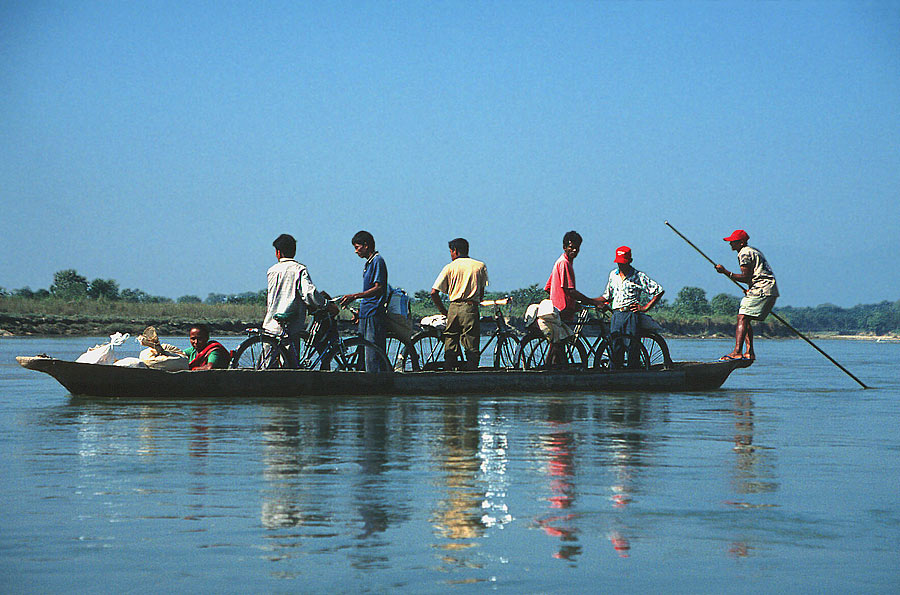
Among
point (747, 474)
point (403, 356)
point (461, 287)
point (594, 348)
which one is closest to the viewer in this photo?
point (747, 474)

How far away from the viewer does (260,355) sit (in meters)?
15.4

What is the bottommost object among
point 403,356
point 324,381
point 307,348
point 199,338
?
point 324,381

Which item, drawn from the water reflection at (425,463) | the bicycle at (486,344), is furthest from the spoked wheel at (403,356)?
the water reflection at (425,463)

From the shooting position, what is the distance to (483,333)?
56.0ft

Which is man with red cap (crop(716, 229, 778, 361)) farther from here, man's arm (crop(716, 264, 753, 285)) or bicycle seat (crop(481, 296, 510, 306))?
bicycle seat (crop(481, 296, 510, 306))

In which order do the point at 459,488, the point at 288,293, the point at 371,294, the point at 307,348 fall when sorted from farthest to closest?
the point at 307,348
the point at 371,294
the point at 288,293
the point at 459,488

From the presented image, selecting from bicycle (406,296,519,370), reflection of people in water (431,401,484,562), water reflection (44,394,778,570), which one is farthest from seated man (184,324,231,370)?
reflection of people in water (431,401,484,562)

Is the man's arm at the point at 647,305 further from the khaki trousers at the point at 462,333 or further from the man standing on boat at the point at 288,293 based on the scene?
the man standing on boat at the point at 288,293

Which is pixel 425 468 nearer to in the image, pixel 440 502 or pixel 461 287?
pixel 440 502

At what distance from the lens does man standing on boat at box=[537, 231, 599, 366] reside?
643 inches

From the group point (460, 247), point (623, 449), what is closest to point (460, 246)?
point (460, 247)

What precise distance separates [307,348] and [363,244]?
5.12 ft

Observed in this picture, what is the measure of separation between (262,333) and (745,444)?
621cm

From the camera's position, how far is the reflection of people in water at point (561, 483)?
21.6ft
